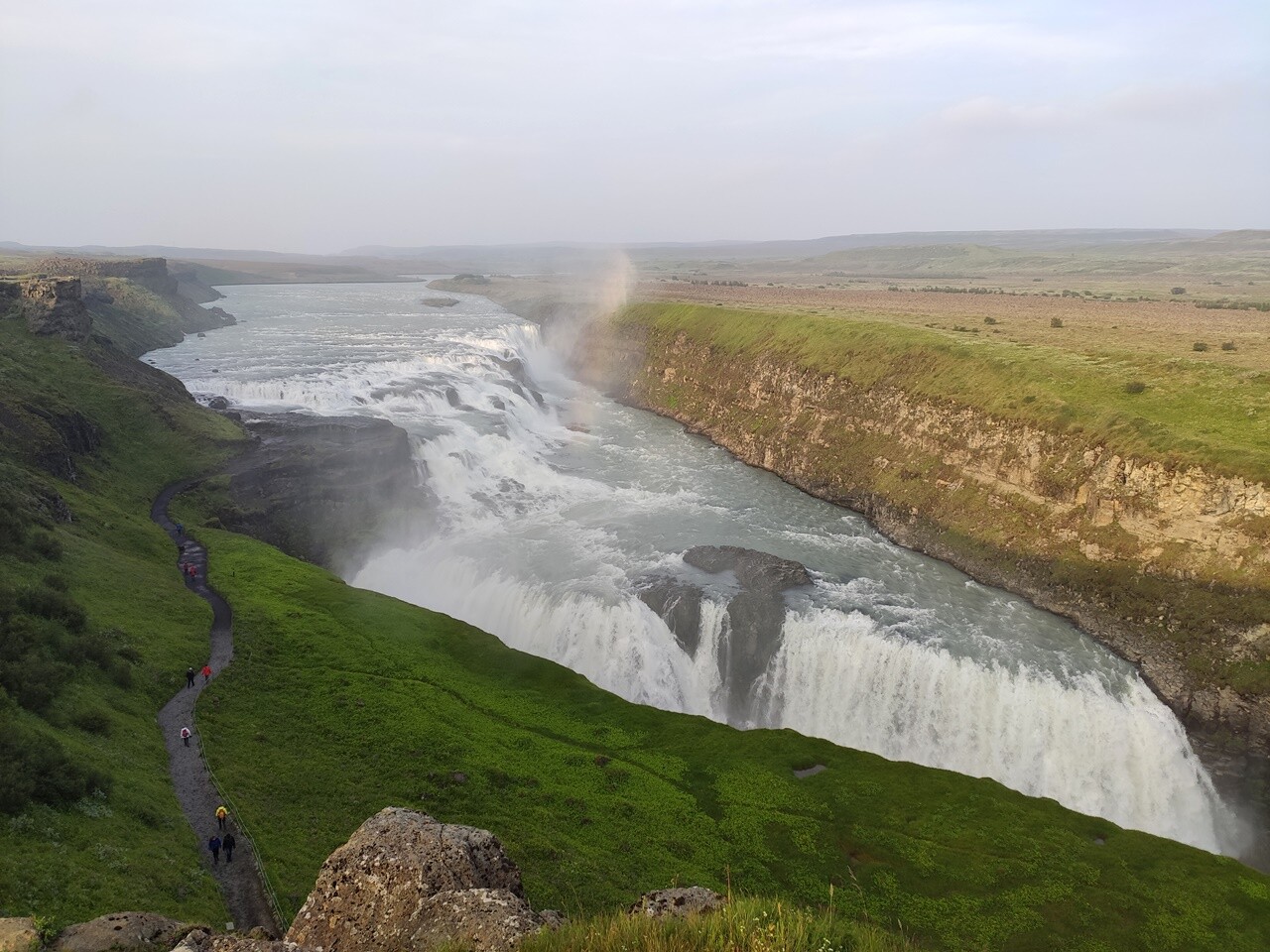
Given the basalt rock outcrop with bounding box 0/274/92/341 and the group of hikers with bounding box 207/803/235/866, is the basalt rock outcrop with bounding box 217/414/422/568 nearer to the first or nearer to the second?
the basalt rock outcrop with bounding box 0/274/92/341

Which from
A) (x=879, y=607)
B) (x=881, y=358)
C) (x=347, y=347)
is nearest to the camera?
(x=879, y=607)

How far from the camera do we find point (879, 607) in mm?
39031

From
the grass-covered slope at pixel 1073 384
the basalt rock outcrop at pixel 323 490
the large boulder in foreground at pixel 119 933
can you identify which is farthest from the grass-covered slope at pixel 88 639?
the grass-covered slope at pixel 1073 384

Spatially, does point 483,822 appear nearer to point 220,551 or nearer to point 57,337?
point 220,551

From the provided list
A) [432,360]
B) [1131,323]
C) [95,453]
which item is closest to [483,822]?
[95,453]

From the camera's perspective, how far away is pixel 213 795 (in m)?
21.9

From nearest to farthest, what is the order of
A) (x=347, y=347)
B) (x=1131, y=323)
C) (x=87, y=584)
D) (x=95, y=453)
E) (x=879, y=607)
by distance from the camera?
1. (x=87, y=584)
2. (x=879, y=607)
3. (x=95, y=453)
4. (x=1131, y=323)
5. (x=347, y=347)

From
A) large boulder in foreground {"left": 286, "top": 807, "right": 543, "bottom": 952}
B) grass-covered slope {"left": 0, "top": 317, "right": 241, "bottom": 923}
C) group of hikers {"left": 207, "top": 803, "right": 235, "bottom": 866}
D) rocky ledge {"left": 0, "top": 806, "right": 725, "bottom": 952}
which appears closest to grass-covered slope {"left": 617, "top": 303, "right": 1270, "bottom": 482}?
rocky ledge {"left": 0, "top": 806, "right": 725, "bottom": 952}

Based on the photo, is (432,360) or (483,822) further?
(432,360)

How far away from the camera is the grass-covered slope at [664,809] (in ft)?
67.0

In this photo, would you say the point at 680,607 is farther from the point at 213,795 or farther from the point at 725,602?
the point at 213,795

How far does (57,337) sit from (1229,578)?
8102cm

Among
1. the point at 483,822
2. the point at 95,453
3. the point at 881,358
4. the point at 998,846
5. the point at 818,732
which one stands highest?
the point at 881,358

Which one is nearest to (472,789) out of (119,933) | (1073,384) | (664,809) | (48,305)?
(664,809)
